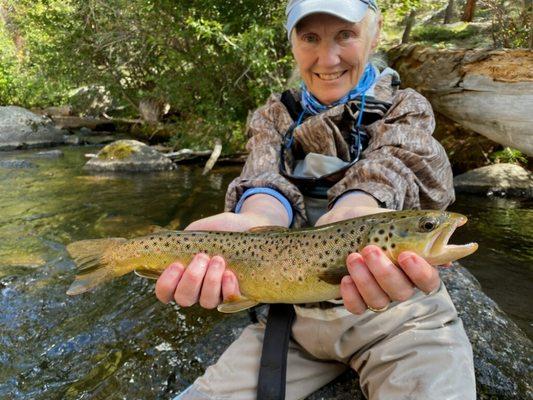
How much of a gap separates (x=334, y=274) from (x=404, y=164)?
948 mm

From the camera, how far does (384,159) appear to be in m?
2.61

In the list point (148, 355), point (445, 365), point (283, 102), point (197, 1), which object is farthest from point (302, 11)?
point (197, 1)

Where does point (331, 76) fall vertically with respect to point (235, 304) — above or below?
above

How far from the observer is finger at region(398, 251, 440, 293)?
5.83 feet

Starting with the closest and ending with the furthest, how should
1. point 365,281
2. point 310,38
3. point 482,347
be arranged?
1. point 365,281
2. point 482,347
3. point 310,38

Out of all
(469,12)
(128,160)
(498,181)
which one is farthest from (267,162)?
(469,12)

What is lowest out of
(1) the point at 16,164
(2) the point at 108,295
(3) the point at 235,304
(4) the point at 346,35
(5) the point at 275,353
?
(2) the point at 108,295

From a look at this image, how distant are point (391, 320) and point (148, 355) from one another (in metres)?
1.86

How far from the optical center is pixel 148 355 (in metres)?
3.32

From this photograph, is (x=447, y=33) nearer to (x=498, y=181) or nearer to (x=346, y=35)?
(x=498, y=181)

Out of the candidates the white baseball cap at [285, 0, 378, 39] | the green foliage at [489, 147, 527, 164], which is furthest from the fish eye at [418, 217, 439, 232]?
the green foliage at [489, 147, 527, 164]

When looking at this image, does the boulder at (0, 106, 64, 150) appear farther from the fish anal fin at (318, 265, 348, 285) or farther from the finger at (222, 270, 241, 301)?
the fish anal fin at (318, 265, 348, 285)

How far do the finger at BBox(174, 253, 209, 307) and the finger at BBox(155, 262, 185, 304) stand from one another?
25 millimetres

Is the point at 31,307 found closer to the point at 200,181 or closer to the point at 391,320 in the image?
the point at 391,320
